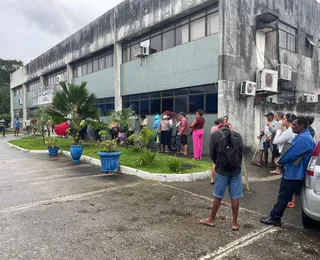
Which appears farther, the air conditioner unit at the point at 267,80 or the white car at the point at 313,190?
the air conditioner unit at the point at 267,80

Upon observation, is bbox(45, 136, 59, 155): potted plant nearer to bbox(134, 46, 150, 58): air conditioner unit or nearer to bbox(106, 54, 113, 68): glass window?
bbox(134, 46, 150, 58): air conditioner unit

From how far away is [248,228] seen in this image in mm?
4125

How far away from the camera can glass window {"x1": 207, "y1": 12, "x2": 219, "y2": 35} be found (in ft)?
36.2

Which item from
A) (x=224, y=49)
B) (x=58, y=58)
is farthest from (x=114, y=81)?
(x=58, y=58)

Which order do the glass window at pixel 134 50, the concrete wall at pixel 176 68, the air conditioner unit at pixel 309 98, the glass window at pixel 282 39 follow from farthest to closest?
the glass window at pixel 134 50
the air conditioner unit at pixel 309 98
the glass window at pixel 282 39
the concrete wall at pixel 176 68

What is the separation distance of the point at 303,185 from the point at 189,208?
1954 mm

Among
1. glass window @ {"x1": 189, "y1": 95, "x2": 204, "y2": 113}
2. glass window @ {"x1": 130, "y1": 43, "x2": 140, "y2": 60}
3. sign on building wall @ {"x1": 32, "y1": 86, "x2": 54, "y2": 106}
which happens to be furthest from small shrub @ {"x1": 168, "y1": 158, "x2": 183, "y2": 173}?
sign on building wall @ {"x1": 32, "y1": 86, "x2": 54, "y2": 106}

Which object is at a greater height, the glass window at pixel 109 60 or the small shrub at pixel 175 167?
the glass window at pixel 109 60

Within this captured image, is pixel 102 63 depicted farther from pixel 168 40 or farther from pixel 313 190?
pixel 313 190

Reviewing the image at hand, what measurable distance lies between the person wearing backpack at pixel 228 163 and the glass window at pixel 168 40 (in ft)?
33.2

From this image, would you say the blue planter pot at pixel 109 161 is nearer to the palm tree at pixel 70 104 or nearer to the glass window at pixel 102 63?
the palm tree at pixel 70 104

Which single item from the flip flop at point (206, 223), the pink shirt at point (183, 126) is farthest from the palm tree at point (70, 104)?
the flip flop at point (206, 223)

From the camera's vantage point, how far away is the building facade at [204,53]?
1089 cm

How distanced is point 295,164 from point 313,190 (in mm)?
441
